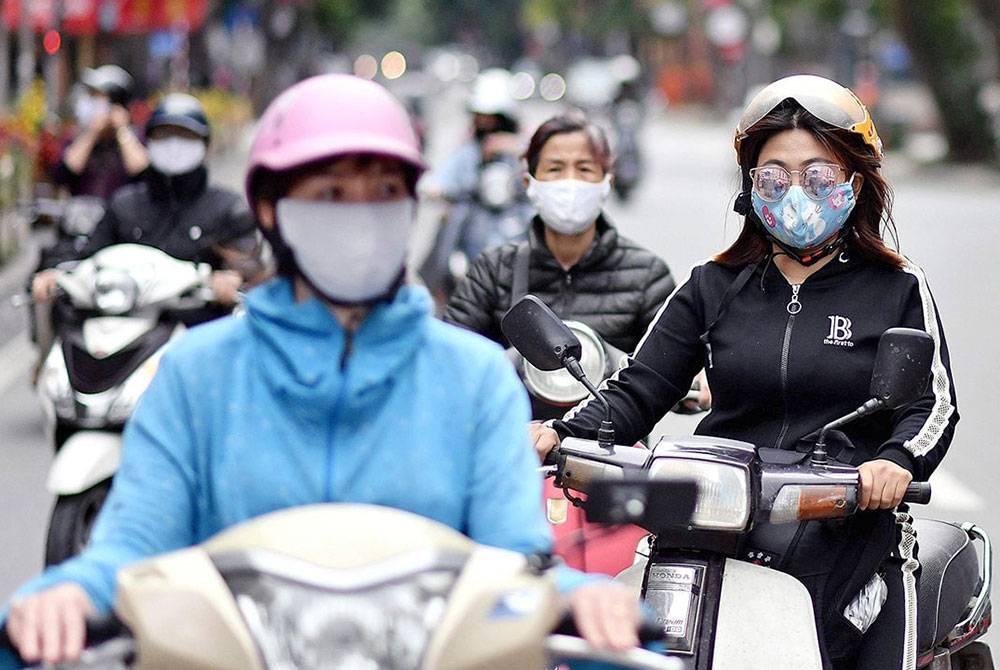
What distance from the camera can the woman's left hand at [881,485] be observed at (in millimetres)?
3922

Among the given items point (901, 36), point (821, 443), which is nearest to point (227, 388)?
point (821, 443)

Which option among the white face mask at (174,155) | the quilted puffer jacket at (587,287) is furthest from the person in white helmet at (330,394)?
the white face mask at (174,155)

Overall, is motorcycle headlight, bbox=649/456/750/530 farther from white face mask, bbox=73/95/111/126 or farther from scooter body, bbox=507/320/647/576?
white face mask, bbox=73/95/111/126

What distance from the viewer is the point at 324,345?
3.02 m

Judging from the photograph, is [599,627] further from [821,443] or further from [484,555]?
[821,443]

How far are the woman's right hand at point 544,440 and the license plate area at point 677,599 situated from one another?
1.52ft

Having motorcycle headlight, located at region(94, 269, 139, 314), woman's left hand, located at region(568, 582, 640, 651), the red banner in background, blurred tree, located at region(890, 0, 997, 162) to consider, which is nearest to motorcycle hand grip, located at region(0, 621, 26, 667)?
woman's left hand, located at region(568, 582, 640, 651)

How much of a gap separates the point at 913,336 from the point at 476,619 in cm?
158

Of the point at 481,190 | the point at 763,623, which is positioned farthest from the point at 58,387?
the point at 481,190

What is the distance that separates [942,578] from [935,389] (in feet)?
1.77

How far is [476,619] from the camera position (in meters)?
2.59

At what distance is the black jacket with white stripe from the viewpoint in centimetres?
425

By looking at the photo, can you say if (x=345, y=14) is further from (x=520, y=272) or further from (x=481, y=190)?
(x=520, y=272)

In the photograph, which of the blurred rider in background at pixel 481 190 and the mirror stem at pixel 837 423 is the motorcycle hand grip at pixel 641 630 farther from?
the blurred rider in background at pixel 481 190
